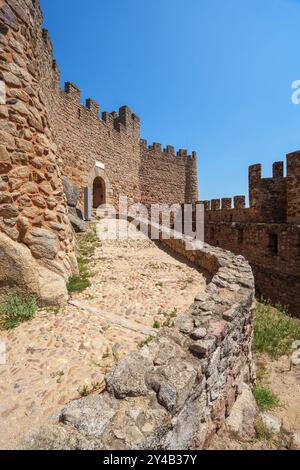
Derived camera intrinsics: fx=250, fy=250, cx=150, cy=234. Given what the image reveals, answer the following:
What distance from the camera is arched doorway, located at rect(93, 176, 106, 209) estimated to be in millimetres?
15086

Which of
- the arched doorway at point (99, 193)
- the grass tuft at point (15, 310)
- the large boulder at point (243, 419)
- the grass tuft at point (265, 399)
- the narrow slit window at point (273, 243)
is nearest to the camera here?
the large boulder at point (243, 419)

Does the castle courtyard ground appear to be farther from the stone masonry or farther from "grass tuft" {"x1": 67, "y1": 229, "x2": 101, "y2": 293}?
the stone masonry

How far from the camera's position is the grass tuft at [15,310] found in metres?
3.11

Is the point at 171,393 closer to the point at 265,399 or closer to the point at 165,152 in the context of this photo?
the point at 265,399

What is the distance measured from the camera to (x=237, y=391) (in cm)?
340

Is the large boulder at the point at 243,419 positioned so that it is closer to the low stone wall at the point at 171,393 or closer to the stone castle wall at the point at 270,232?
the low stone wall at the point at 171,393

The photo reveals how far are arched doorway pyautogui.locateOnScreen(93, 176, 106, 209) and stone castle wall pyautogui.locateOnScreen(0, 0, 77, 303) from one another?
34.9ft

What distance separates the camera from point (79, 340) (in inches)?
114

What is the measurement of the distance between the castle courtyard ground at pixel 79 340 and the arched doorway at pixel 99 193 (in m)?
10.3

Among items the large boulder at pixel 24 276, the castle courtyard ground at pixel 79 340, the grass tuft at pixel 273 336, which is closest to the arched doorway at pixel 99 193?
the castle courtyard ground at pixel 79 340

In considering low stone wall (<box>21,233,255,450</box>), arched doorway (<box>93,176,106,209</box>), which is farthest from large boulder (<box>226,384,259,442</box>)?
arched doorway (<box>93,176,106,209</box>)

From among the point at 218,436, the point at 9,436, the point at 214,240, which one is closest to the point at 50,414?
the point at 9,436

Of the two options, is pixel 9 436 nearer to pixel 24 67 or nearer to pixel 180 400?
pixel 180 400

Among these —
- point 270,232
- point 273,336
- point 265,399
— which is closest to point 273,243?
point 270,232
